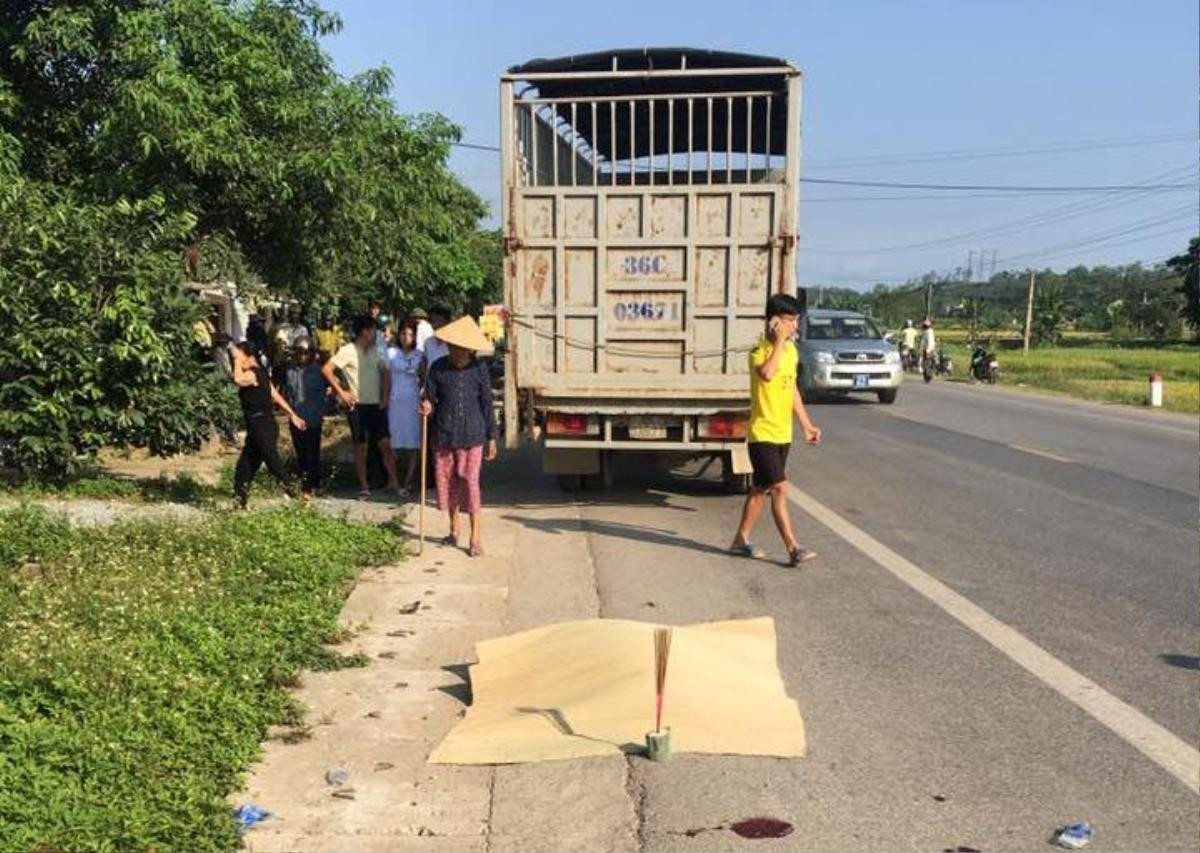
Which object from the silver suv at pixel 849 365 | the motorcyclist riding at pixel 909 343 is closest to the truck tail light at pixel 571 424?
the silver suv at pixel 849 365

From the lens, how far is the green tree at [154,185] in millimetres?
8523

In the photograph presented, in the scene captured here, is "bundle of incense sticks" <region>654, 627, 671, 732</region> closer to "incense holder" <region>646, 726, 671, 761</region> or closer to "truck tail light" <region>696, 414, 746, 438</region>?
"incense holder" <region>646, 726, 671, 761</region>

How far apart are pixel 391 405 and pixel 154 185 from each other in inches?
133

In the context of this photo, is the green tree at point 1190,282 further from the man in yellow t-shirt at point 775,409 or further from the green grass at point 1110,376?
the man in yellow t-shirt at point 775,409

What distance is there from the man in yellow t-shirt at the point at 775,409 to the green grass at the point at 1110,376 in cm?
1918

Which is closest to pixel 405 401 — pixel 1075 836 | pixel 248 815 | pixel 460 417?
pixel 460 417

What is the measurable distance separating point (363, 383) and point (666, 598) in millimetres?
4699

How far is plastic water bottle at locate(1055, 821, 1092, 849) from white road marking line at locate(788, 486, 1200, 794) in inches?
26.2

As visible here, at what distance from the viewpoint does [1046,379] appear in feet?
110

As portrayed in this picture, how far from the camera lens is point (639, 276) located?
29.9ft

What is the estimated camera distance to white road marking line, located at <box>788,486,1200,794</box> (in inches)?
162

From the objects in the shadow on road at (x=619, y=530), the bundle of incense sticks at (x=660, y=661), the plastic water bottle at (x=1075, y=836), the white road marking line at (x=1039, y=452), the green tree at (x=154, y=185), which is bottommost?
the plastic water bottle at (x=1075, y=836)

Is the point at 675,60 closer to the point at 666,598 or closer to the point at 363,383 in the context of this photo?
the point at 363,383

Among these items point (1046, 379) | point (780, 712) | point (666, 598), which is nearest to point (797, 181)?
point (666, 598)
